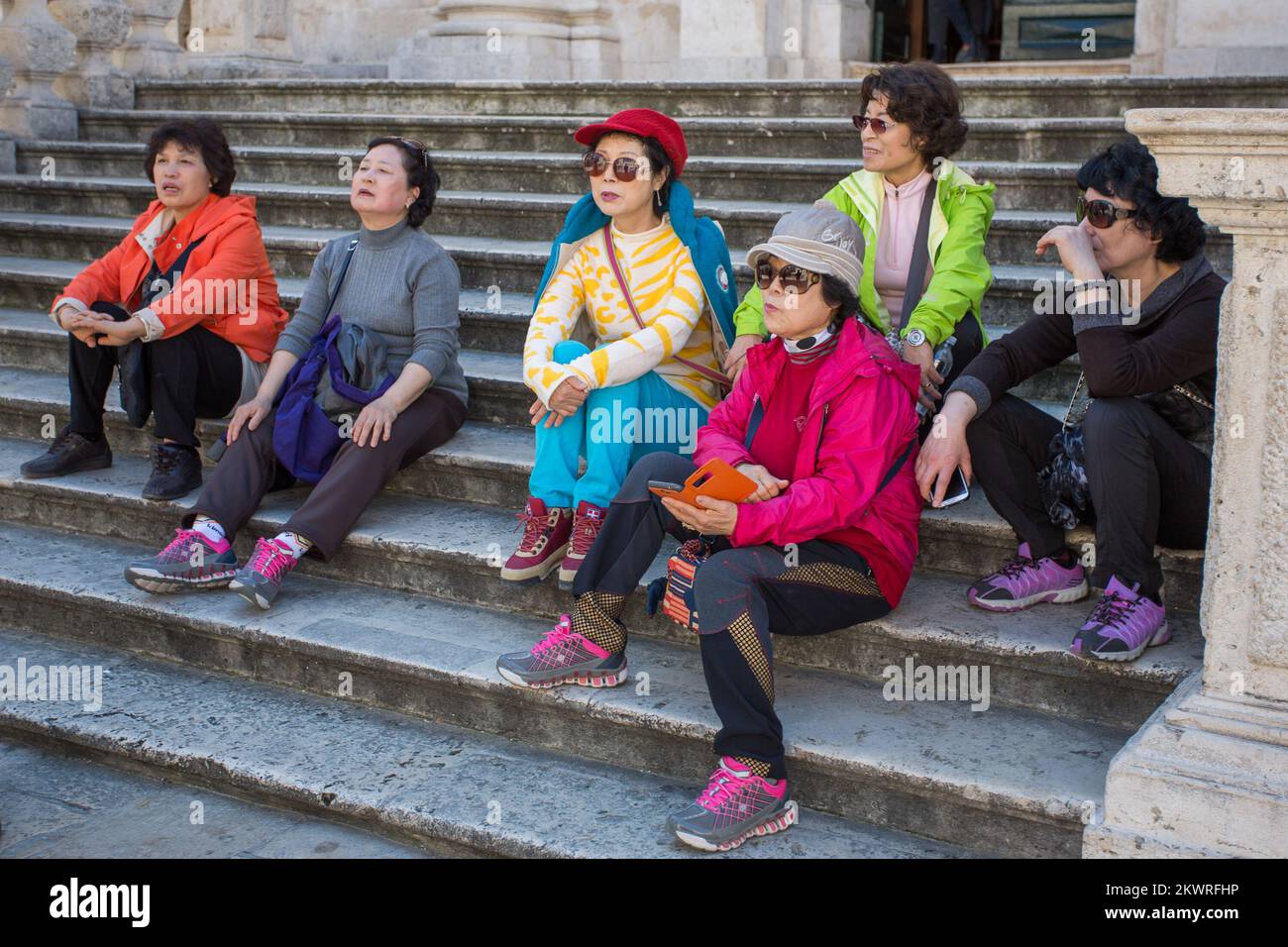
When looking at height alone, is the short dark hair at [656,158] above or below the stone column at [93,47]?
below

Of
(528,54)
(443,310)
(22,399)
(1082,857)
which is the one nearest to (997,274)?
(443,310)

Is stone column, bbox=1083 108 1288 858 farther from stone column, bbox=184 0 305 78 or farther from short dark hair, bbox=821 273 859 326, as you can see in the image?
stone column, bbox=184 0 305 78

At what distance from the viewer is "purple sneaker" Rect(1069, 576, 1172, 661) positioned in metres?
3.12

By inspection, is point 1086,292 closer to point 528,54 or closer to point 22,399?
point 22,399

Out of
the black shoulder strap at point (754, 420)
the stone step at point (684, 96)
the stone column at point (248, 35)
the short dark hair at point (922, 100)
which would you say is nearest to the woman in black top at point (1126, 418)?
the black shoulder strap at point (754, 420)

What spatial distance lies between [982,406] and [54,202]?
204 inches

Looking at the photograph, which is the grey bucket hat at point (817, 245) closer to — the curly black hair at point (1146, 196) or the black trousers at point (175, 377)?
the curly black hair at point (1146, 196)

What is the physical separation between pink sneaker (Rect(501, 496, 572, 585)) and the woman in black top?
3.36ft

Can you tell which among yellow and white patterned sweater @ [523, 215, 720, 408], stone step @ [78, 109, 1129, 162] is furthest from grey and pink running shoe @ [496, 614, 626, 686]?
stone step @ [78, 109, 1129, 162]

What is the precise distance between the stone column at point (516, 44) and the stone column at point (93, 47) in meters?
1.57

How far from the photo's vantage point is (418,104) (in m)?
7.42

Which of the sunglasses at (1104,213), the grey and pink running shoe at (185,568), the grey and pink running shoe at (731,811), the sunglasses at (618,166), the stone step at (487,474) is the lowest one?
the grey and pink running shoe at (731,811)

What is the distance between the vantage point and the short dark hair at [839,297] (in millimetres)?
3271

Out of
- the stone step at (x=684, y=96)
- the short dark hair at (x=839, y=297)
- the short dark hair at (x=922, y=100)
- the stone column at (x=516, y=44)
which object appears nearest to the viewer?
the short dark hair at (x=839, y=297)
